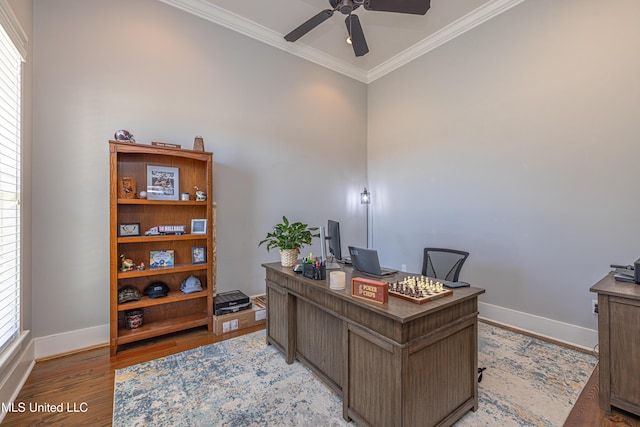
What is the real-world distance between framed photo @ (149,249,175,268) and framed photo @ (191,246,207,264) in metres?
0.20

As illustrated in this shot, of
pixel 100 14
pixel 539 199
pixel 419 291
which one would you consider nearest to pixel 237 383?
pixel 419 291

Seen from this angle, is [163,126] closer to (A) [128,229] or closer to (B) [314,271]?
(A) [128,229]

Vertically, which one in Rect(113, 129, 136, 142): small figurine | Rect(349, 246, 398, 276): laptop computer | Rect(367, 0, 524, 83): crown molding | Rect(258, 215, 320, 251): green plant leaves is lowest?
Rect(349, 246, 398, 276): laptop computer

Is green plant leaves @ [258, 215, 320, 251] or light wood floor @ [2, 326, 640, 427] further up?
green plant leaves @ [258, 215, 320, 251]

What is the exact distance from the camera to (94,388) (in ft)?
6.43

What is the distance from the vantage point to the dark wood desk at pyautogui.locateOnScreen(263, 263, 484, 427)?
1.33 meters

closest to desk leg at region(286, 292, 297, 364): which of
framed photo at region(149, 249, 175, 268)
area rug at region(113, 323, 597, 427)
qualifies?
area rug at region(113, 323, 597, 427)

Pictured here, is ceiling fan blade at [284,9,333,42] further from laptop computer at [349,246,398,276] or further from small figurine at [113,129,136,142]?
laptop computer at [349,246,398,276]

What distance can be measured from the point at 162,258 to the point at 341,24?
3.42 m

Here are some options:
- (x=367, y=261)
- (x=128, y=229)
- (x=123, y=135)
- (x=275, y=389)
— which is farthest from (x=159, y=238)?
(x=367, y=261)

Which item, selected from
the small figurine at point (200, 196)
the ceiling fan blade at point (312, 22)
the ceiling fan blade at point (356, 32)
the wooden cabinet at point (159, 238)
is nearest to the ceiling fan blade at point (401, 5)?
the ceiling fan blade at point (356, 32)

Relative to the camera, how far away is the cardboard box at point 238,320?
282 cm

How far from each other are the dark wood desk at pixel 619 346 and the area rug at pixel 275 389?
0.25m

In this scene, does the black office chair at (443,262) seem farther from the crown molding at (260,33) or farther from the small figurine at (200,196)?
the crown molding at (260,33)
